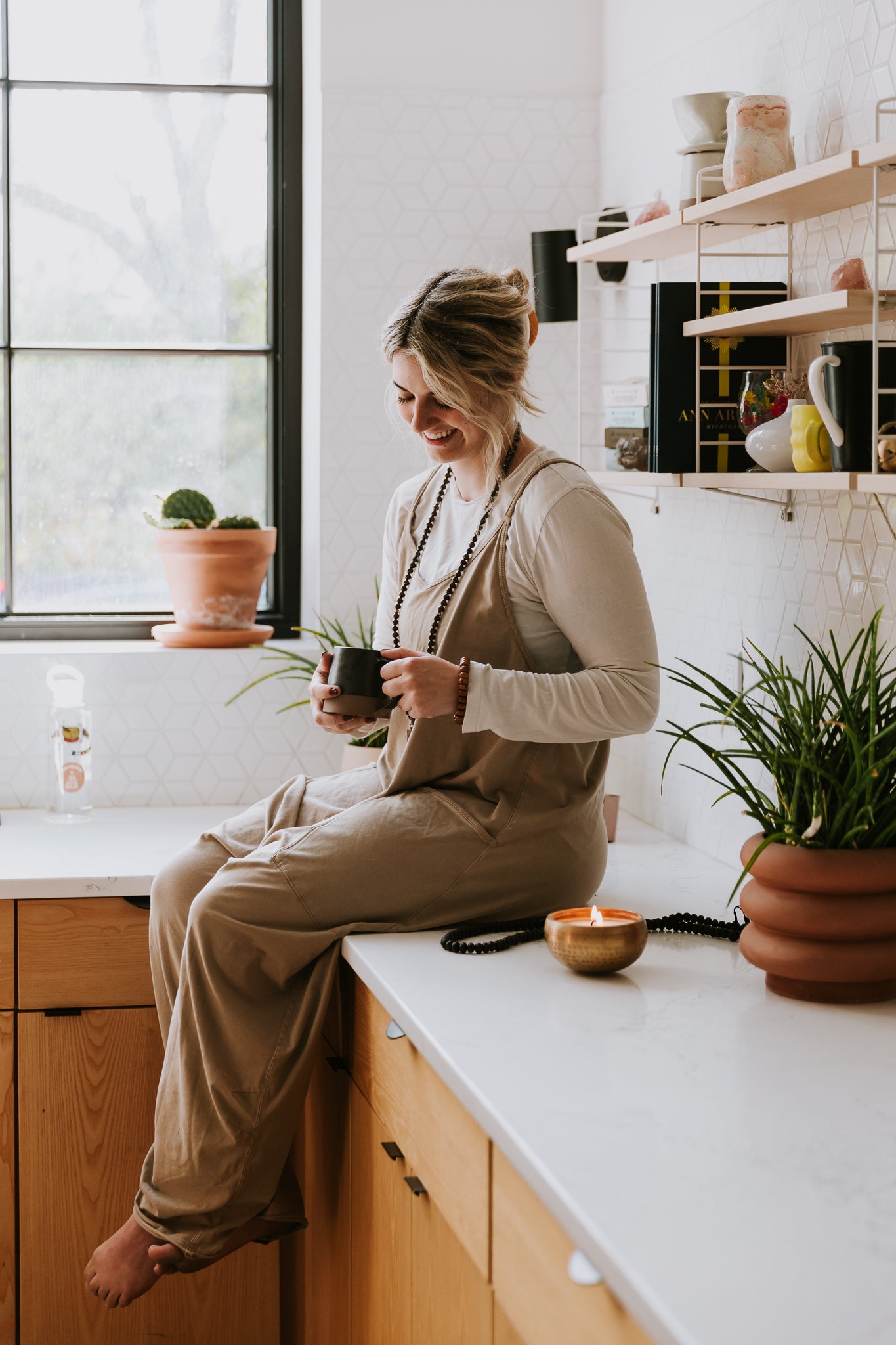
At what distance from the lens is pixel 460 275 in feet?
6.42

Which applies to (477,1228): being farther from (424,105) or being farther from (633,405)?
(424,105)

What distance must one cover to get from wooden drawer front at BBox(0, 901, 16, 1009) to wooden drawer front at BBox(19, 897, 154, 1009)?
0.01m

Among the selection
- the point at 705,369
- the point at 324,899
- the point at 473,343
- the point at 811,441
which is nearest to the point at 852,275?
the point at 811,441

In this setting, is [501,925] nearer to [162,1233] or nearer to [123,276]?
[162,1233]

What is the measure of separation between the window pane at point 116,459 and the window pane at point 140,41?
0.58 metres

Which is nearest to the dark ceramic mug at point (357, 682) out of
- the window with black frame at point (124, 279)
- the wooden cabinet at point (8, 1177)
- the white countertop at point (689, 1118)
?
the white countertop at point (689, 1118)

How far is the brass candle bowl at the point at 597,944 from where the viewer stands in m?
1.60

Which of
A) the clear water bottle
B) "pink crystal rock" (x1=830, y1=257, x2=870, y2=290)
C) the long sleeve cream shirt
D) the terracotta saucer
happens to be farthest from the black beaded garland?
the terracotta saucer

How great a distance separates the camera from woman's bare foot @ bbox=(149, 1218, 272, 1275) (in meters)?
1.83

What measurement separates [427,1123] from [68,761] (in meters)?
1.42

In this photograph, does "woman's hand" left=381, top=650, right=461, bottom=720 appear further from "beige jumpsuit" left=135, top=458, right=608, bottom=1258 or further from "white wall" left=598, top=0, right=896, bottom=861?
"white wall" left=598, top=0, right=896, bottom=861

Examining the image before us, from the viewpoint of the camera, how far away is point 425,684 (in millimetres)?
1783

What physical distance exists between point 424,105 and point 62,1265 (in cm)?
222

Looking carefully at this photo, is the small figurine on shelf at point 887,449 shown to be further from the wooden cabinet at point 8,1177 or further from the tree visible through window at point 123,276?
the tree visible through window at point 123,276
